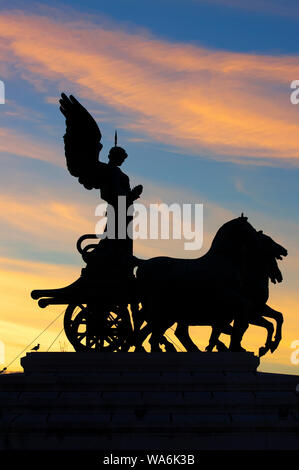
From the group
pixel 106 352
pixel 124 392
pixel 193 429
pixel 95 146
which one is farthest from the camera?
pixel 95 146

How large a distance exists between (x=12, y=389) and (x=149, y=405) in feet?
8.36

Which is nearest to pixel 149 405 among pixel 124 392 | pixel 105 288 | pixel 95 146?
pixel 124 392

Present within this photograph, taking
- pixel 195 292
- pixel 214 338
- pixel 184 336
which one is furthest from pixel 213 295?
pixel 184 336

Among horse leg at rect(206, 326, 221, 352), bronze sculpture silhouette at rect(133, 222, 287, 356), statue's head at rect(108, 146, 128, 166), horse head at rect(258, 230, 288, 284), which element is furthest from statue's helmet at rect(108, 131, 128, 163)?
horse leg at rect(206, 326, 221, 352)

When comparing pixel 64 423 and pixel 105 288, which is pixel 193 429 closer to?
pixel 64 423

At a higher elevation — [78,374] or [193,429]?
[78,374]

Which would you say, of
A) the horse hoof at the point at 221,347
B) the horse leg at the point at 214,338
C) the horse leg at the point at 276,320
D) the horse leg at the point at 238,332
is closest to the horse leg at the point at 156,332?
the horse leg at the point at 214,338

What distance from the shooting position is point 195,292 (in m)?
19.6

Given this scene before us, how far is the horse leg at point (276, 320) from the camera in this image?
1975 centimetres

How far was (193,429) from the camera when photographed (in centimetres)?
1670

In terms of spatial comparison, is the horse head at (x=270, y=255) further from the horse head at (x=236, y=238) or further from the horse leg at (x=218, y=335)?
the horse leg at (x=218, y=335)

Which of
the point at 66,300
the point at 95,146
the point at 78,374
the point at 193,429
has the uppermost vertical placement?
the point at 95,146

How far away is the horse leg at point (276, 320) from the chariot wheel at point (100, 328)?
272 cm

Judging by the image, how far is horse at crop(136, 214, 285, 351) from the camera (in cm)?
1952
